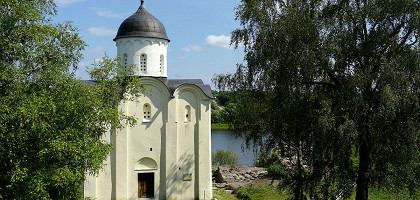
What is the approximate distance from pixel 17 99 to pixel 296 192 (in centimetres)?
795

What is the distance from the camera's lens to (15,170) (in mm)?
8875

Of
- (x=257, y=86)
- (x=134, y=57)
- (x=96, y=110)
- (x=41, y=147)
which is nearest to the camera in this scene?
(x=41, y=147)

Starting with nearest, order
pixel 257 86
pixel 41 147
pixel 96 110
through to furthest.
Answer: pixel 41 147 < pixel 96 110 < pixel 257 86

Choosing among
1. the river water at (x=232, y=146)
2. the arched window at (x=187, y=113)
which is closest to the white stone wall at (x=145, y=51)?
the arched window at (x=187, y=113)

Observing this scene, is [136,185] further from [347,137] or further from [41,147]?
[347,137]

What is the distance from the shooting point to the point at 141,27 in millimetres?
15406

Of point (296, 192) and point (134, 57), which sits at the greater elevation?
point (134, 57)

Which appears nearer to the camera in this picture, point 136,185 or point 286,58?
point 286,58

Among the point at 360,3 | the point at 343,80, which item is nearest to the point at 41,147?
the point at 343,80

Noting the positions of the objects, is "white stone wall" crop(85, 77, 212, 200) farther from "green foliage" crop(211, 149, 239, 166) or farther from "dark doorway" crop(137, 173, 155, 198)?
"green foliage" crop(211, 149, 239, 166)

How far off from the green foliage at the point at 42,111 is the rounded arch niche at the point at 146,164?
4.26m

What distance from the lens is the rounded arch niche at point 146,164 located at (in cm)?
1473

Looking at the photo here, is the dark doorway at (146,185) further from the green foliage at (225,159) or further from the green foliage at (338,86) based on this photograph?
the green foliage at (225,159)

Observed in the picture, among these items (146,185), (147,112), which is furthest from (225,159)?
(147,112)
